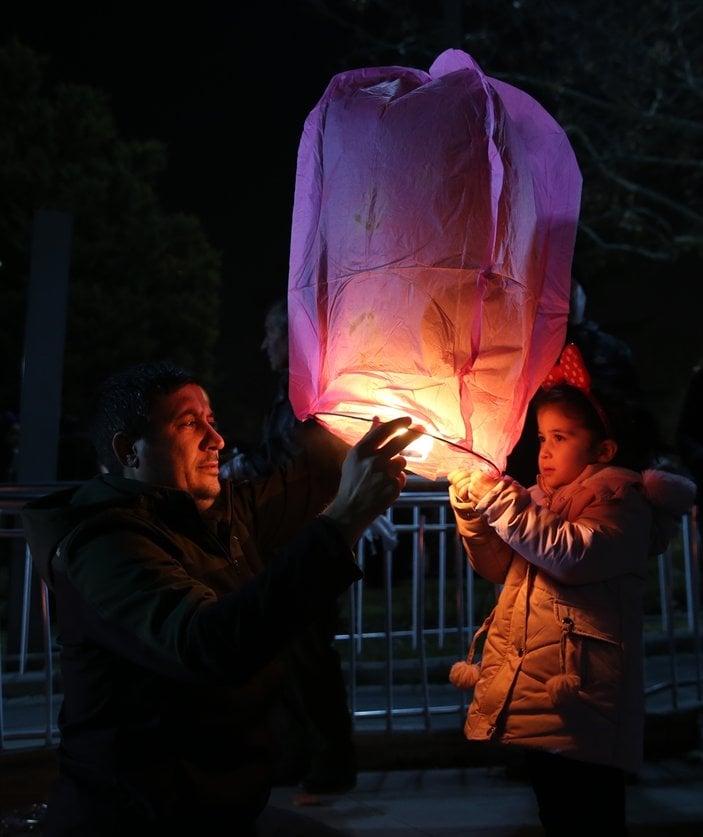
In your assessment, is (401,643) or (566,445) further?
(401,643)

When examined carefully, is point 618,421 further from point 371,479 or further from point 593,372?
point 371,479

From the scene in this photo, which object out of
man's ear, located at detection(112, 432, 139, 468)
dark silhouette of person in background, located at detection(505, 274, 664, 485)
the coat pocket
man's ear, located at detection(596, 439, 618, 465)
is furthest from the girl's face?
man's ear, located at detection(112, 432, 139, 468)

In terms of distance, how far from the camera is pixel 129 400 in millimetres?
2303

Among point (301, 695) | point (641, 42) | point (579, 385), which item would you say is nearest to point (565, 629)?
point (579, 385)

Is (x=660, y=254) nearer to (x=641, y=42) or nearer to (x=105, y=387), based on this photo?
(x=641, y=42)

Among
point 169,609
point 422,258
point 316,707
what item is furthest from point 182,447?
point 316,707

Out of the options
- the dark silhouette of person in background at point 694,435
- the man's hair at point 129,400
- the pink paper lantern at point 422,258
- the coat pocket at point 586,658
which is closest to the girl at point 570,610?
the coat pocket at point 586,658

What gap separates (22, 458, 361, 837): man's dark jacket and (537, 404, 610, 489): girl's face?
4.66 feet

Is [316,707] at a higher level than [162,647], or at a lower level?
lower

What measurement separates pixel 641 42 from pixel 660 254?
3075mm

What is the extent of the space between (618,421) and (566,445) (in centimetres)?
28

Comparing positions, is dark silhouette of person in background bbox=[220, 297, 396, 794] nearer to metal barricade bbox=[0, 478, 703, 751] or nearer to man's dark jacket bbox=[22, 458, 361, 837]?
metal barricade bbox=[0, 478, 703, 751]

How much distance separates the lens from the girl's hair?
10.6ft

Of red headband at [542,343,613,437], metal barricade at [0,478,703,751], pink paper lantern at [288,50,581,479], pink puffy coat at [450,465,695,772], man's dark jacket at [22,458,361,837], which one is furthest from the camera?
metal barricade at [0,478,703,751]
